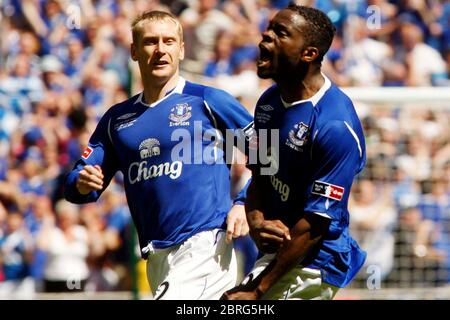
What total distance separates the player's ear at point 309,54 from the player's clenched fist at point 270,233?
34.7 inches

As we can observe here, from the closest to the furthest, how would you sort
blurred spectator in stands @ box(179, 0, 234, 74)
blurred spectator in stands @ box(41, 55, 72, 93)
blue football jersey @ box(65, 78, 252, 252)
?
blue football jersey @ box(65, 78, 252, 252), blurred spectator in stands @ box(179, 0, 234, 74), blurred spectator in stands @ box(41, 55, 72, 93)

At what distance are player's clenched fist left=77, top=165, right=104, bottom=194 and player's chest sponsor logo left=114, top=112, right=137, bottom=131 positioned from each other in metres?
0.36

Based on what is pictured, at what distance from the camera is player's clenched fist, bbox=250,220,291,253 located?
5918mm

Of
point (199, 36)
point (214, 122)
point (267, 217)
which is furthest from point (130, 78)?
point (267, 217)

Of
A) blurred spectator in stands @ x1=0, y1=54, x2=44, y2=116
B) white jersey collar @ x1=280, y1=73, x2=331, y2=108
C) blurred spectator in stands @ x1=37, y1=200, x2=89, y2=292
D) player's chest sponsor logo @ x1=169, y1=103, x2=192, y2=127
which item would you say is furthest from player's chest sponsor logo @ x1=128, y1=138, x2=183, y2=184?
blurred spectator in stands @ x1=0, y1=54, x2=44, y2=116

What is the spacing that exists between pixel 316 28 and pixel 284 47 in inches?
8.2

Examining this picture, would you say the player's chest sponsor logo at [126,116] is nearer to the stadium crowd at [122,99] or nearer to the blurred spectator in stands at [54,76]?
the stadium crowd at [122,99]

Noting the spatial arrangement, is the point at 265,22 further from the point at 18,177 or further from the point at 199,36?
the point at 18,177

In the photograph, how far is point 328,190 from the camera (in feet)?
19.0

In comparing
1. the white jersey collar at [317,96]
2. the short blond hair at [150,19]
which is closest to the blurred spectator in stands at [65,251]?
the short blond hair at [150,19]

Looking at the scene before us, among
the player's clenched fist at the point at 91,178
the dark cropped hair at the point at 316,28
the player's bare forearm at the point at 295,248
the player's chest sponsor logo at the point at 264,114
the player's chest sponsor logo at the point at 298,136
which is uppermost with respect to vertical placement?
the dark cropped hair at the point at 316,28

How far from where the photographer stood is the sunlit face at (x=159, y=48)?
22.0 feet

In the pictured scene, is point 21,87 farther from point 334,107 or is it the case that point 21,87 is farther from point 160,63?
point 334,107

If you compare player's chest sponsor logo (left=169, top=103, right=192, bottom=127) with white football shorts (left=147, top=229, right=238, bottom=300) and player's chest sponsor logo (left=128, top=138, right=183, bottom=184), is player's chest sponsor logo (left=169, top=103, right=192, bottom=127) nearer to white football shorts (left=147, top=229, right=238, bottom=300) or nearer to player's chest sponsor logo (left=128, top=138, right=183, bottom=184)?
player's chest sponsor logo (left=128, top=138, right=183, bottom=184)
